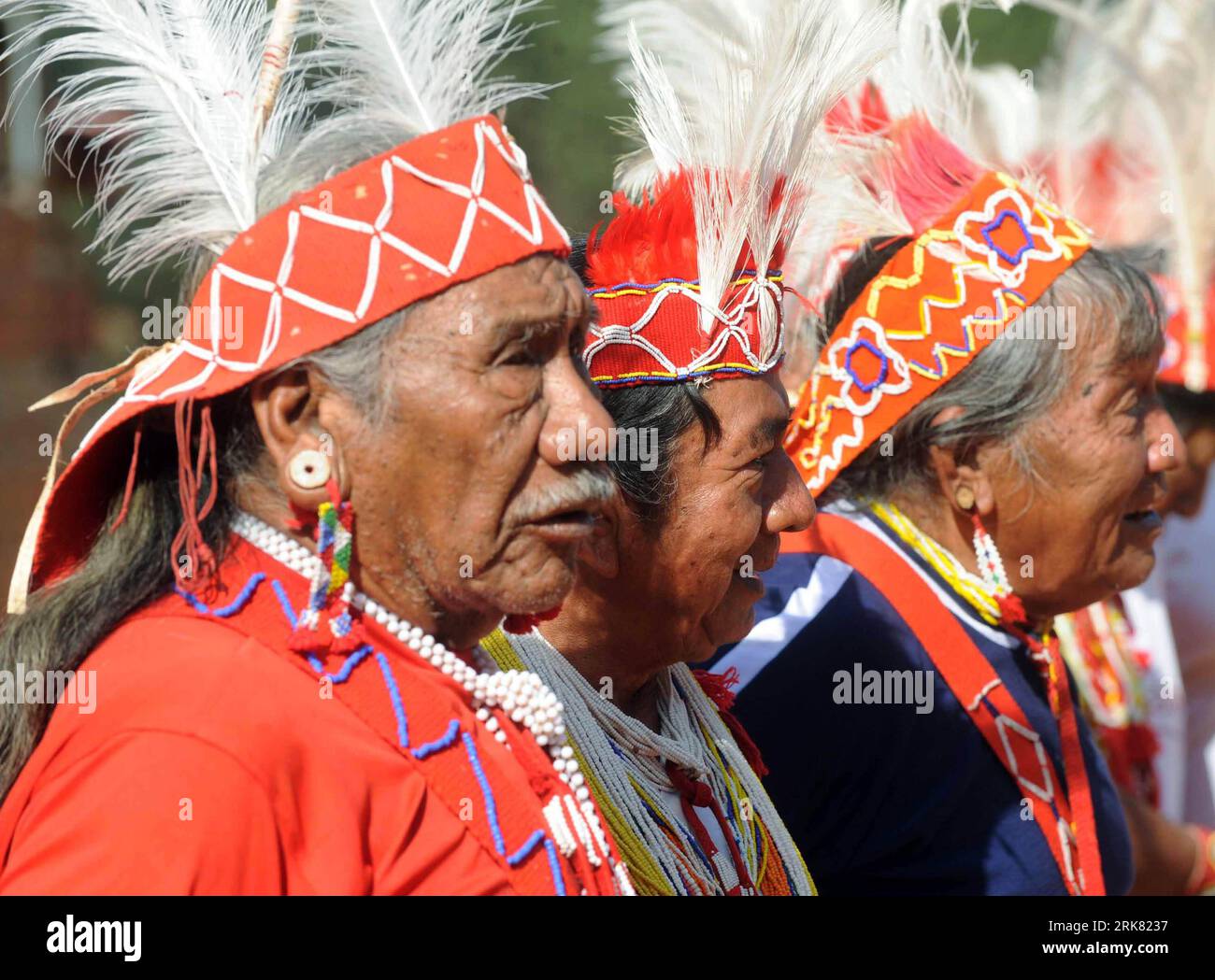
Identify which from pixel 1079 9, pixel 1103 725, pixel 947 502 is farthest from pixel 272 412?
pixel 1079 9

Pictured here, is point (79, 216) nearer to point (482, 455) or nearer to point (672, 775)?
point (672, 775)

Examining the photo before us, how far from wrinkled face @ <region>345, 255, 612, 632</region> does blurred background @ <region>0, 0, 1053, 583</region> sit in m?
6.04

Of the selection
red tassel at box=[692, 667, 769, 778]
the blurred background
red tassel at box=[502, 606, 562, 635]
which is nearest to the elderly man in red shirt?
red tassel at box=[502, 606, 562, 635]

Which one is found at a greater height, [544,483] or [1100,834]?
[544,483]

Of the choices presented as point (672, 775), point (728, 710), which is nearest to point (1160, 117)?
point (728, 710)

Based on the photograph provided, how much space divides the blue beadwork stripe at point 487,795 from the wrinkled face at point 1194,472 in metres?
3.78

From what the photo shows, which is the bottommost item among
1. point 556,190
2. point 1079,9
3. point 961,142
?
point 556,190

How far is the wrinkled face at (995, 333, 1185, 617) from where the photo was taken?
339cm

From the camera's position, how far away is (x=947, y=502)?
137 inches

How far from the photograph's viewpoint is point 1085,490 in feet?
11.2

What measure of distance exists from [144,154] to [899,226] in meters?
2.04

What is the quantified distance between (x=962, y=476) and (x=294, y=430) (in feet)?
6.58
